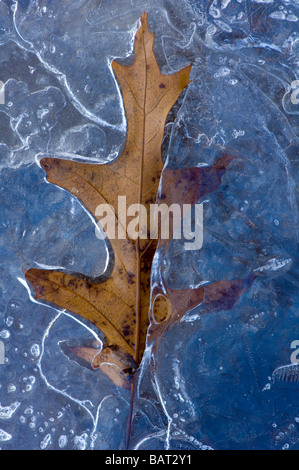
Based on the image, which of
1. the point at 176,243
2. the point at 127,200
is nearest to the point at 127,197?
the point at 127,200

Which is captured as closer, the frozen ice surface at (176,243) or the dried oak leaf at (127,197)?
the dried oak leaf at (127,197)

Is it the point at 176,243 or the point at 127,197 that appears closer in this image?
the point at 127,197

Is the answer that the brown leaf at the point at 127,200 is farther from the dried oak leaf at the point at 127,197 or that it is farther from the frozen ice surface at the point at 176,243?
the frozen ice surface at the point at 176,243

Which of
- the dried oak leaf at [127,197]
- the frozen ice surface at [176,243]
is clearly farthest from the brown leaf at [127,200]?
the frozen ice surface at [176,243]

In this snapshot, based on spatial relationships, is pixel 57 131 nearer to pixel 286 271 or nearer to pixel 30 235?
pixel 30 235

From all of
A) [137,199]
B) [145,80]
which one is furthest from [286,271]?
[145,80]

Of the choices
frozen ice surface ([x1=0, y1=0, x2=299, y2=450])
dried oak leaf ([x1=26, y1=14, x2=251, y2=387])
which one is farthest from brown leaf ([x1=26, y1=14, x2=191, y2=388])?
frozen ice surface ([x1=0, y1=0, x2=299, y2=450])

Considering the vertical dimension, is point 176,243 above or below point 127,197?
below

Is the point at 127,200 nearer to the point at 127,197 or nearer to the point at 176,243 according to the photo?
the point at 127,197

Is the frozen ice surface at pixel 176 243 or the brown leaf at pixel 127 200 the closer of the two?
the brown leaf at pixel 127 200
